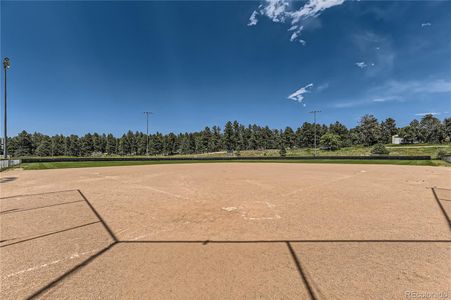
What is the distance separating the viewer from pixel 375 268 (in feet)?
13.5

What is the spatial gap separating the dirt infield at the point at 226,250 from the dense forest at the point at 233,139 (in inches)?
3722

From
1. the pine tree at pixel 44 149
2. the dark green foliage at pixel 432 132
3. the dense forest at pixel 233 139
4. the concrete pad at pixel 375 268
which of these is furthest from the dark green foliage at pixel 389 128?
the pine tree at pixel 44 149

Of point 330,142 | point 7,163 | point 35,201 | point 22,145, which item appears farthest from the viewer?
point 22,145

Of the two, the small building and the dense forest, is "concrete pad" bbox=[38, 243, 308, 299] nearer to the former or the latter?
the dense forest

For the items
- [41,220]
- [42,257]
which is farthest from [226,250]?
[41,220]

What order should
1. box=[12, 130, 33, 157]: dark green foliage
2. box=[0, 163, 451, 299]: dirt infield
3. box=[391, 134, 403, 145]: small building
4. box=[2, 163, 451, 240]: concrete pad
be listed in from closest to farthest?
box=[0, 163, 451, 299]: dirt infield < box=[2, 163, 451, 240]: concrete pad < box=[12, 130, 33, 157]: dark green foliage < box=[391, 134, 403, 145]: small building

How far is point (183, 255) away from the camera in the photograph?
473 centimetres

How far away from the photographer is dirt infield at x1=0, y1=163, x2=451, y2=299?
3.57m

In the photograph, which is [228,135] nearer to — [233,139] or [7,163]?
[233,139]

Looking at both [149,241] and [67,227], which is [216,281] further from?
[67,227]

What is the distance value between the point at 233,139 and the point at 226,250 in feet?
322

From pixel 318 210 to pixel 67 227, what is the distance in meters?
8.80

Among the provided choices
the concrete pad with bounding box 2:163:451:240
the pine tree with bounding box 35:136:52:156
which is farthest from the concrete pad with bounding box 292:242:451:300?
the pine tree with bounding box 35:136:52:156

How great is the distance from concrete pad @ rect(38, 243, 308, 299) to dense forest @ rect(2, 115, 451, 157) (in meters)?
97.9
